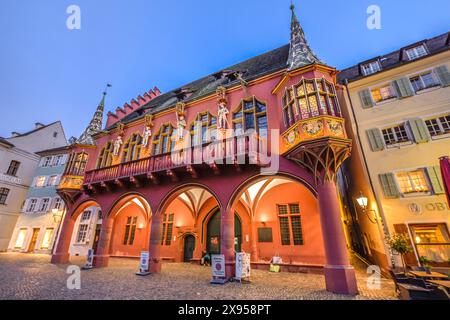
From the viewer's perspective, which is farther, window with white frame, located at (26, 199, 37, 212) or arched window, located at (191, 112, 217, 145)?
window with white frame, located at (26, 199, 37, 212)

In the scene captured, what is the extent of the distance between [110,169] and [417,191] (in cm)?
1696

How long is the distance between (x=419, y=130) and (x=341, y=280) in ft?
29.1

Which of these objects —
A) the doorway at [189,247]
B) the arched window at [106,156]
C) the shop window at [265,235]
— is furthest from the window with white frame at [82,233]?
the shop window at [265,235]

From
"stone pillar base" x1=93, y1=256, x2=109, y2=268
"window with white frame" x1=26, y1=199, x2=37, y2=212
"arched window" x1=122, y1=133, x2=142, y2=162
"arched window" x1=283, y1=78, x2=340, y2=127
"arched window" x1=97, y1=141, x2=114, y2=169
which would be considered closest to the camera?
"arched window" x1=283, y1=78, x2=340, y2=127


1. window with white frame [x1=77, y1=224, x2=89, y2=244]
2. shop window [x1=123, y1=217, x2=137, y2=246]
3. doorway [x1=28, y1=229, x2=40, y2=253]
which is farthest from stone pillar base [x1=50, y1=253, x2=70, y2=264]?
doorway [x1=28, y1=229, x2=40, y2=253]

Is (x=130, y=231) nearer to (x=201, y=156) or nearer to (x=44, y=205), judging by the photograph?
(x=44, y=205)

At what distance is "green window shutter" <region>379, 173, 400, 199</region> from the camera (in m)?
9.98

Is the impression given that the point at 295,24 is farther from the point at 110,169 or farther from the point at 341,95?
the point at 110,169

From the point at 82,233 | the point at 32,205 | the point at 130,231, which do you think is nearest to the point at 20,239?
the point at 32,205

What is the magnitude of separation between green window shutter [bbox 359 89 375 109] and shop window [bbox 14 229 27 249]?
32756 mm

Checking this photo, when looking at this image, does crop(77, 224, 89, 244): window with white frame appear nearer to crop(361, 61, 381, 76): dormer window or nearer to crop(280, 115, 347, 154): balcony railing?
crop(280, 115, 347, 154): balcony railing

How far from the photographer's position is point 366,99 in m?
12.2

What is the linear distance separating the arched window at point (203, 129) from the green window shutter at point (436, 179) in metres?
10.6
